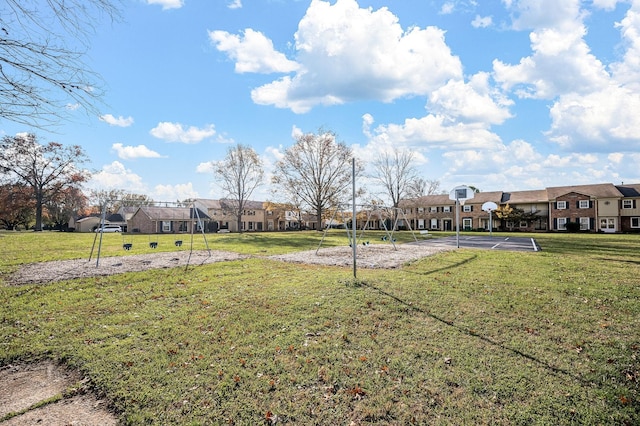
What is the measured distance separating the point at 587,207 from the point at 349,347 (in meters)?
57.3

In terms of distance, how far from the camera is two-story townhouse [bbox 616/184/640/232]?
4506 centimetres

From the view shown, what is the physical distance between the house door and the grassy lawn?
154 feet

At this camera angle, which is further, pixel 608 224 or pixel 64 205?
pixel 64 205

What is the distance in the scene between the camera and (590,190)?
161ft

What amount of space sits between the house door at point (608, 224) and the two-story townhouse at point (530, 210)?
681cm

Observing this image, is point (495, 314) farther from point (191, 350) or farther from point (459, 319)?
point (191, 350)

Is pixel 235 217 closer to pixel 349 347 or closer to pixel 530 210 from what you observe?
pixel 530 210

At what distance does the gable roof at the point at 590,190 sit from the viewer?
46.3 m

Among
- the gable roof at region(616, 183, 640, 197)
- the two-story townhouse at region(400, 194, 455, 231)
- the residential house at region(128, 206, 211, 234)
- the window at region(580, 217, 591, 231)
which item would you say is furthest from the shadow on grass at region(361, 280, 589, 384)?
the two-story townhouse at region(400, 194, 455, 231)

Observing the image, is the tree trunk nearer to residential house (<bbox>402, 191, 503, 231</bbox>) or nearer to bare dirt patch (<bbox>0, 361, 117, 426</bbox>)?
bare dirt patch (<bbox>0, 361, 117, 426</bbox>)

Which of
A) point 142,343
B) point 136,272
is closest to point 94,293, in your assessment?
point 136,272

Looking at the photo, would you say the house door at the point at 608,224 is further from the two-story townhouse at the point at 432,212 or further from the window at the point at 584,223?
the two-story townhouse at the point at 432,212

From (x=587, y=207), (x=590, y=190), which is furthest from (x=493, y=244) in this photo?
(x=590, y=190)

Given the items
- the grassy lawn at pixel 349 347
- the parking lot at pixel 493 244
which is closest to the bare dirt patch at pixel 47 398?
the grassy lawn at pixel 349 347
